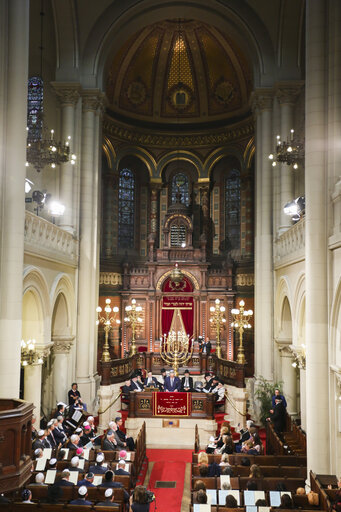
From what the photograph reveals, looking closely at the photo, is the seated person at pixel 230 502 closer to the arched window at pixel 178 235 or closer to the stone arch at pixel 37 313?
the stone arch at pixel 37 313

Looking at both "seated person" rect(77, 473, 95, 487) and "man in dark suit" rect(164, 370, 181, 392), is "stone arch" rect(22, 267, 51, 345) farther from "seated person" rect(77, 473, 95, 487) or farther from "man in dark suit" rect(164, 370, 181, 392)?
"seated person" rect(77, 473, 95, 487)

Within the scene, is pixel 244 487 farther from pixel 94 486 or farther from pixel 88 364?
pixel 88 364

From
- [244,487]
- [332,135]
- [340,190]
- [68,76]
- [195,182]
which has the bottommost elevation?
[244,487]

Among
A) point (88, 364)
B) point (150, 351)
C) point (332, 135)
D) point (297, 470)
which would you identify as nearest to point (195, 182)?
point (150, 351)

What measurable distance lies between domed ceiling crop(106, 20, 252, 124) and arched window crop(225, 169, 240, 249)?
3.52 meters

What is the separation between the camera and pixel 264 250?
19.8 meters

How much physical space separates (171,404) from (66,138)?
34.5ft

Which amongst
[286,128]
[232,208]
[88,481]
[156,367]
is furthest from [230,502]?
[232,208]

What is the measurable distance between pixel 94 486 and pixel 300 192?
1346 centimetres

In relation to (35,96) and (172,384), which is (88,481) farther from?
(35,96)

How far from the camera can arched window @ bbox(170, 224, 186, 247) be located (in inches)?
1096

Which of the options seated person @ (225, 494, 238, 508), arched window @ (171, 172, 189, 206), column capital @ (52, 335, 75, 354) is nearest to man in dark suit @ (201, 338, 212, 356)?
column capital @ (52, 335, 75, 354)

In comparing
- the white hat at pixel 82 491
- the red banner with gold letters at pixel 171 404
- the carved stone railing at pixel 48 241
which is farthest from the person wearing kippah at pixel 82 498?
the red banner with gold letters at pixel 171 404

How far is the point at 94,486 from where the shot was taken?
31.0 feet
